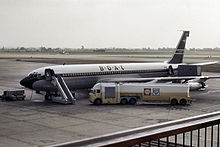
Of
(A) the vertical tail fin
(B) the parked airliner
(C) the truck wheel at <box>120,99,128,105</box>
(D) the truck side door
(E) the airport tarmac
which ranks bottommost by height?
(E) the airport tarmac

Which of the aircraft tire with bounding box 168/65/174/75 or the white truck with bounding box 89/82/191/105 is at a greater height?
the aircraft tire with bounding box 168/65/174/75

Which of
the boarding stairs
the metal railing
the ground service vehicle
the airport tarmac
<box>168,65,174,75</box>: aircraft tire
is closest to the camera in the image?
the metal railing

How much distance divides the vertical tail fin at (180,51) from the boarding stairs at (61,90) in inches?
778

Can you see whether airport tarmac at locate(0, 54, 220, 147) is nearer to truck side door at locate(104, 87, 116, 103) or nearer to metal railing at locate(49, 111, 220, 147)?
truck side door at locate(104, 87, 116, 103)

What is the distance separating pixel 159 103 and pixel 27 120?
13.0m

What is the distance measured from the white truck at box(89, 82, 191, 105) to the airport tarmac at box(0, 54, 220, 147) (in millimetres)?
827

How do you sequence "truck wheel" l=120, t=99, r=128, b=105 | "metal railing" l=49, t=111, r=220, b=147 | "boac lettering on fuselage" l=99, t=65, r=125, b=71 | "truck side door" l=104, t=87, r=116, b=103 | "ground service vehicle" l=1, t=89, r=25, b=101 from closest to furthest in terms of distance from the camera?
"metal railing" l=49, t=111, r=220, b=147 → "truck side door" l=104, t=87, r=116, b=103 → "truck wheel" l=120, t=99, r=128, b=105 → "ground service vehicle" l=1, t=89, r=25, b=101 → "boac lettering on fuselage" l=99, t=65, r=125, b=71

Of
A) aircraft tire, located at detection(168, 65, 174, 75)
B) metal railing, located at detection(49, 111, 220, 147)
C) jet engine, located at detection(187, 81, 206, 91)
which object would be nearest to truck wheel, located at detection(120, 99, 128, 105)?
jet engine, located at detection(187, 81, 206, 91)

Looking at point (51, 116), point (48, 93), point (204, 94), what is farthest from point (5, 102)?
point (204, 94)

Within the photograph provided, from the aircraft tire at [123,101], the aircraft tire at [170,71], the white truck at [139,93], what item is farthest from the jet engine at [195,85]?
the aircraft tire at [123,101]

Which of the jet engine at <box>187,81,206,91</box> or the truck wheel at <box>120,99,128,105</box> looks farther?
the jet engine at <box>187,81,206,91</box>

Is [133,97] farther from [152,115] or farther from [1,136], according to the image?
[1,136]

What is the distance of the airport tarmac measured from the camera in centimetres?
2084

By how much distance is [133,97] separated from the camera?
33.6 metres
